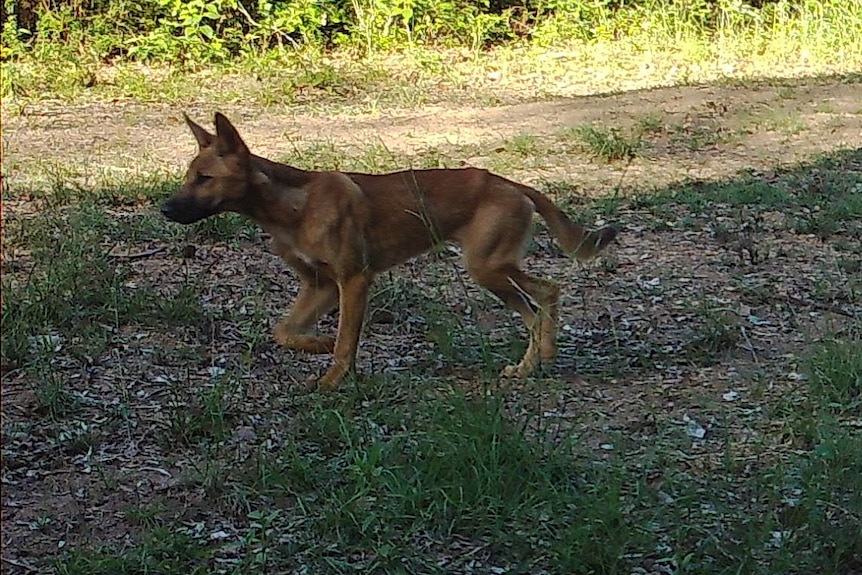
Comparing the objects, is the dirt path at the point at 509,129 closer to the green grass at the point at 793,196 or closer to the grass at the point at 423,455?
Answer: the green grass at the point at 793,196

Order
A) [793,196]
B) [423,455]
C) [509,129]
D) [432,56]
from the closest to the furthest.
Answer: [423,455] < [793,196] < [509,129] < [432,56]

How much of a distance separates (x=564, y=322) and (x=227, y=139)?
1.70m

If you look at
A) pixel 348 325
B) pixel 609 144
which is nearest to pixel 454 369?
pixel 348 325

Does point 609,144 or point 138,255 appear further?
point 609,144

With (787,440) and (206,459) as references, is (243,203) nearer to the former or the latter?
(206,459)

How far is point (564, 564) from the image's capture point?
312 cm

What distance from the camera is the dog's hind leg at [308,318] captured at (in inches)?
182

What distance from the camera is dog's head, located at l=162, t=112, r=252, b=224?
14.6ft

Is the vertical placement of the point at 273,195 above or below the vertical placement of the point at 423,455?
above

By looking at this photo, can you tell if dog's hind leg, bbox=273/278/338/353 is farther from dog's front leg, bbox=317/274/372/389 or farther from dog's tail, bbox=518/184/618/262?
dog's tail, bbox=518/184/618/262

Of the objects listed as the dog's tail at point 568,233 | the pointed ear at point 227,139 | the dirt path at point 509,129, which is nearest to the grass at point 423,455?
the dog's tail at point 568,233

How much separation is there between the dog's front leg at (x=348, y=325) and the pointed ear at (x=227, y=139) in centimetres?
62

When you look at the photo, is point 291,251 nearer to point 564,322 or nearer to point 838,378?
point 564,322

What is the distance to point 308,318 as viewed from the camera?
4703 mm
